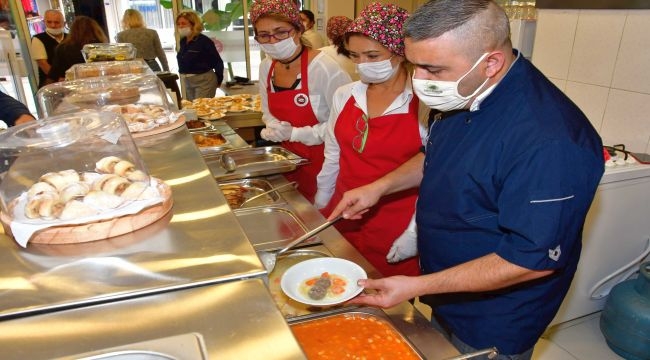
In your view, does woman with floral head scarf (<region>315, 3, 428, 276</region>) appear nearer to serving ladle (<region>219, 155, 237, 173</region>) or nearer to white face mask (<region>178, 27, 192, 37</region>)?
serving ladle (<region>219, 155, 237, 173</region>)

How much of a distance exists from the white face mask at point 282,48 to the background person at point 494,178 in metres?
1.23

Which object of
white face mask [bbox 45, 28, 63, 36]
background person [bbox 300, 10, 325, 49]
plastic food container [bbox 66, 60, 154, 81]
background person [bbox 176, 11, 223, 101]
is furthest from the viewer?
background person [bbox 176, 11, 223, 101]

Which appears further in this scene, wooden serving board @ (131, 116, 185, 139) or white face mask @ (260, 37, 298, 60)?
white face mask @ (260, 37, 298, 60)

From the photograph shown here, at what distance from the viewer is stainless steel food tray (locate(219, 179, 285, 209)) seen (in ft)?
6.21

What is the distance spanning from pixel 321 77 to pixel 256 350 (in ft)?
6.43

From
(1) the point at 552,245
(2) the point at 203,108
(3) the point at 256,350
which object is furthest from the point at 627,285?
(2) the point at 203,108

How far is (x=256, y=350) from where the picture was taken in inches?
22.7

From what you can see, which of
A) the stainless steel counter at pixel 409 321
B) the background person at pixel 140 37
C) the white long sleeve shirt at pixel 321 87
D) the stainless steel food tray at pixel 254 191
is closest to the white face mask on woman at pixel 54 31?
the background person at pixel 140 37

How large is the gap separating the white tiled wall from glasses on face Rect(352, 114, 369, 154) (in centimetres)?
147

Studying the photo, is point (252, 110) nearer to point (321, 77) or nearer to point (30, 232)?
point (321, 77)

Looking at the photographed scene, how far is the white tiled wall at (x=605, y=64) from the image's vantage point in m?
2.22

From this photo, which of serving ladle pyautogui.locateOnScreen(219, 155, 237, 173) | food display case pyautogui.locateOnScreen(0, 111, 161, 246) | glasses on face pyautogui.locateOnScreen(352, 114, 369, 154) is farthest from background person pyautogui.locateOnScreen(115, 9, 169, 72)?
food display case pyautogui.locateOnScreen(0, 111, 161, 246)

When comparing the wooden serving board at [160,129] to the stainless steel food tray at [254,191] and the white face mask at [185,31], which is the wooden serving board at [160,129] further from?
the white face mask at [185,31]

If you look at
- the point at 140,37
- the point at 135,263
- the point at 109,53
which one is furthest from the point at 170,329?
the point at 140,37
